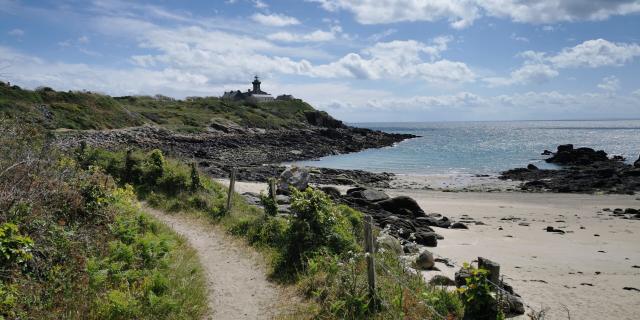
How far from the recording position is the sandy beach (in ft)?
36.7

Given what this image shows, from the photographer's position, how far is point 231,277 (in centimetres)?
984

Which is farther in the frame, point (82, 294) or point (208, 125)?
point (208, 125)

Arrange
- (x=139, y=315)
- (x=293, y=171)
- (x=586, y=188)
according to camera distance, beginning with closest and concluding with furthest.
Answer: (x=139, y=315) → (x=293, y=171) → (x=586, y=188)

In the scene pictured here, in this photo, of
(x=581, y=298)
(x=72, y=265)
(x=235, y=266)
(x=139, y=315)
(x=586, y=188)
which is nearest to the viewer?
(x=139, y=315)

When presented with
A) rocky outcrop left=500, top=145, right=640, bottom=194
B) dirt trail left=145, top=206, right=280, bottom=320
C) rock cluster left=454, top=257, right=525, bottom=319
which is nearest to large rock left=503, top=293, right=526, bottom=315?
rock cluster left=454, top=257, right=525, bottom=319

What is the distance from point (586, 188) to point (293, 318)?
117ft

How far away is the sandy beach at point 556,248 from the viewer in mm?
11188

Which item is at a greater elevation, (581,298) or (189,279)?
(189,279)

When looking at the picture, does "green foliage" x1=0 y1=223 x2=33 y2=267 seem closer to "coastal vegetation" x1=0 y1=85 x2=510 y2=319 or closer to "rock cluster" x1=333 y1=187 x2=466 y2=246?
"coastal vegetation" x1=0 y1=85 x2=510 y2=319

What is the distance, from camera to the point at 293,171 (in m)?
28.8

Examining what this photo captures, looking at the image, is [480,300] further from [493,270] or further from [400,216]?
[400,216]

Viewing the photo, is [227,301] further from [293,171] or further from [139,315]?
[293,171]

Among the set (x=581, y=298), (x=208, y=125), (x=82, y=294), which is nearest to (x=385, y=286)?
(x=82, y=294)

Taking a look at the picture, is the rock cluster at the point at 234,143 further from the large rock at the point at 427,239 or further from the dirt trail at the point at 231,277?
the dirt trail at the point at 231,277
